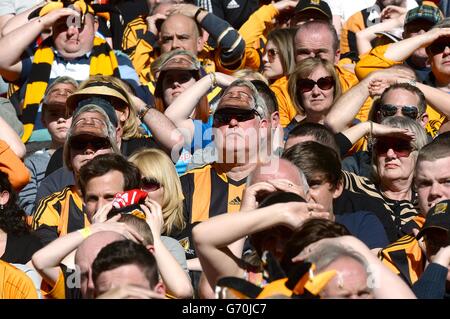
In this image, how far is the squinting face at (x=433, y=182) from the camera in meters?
7.29

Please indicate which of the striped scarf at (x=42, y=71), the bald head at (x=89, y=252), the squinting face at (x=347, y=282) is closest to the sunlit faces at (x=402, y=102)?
the striped scarf at (x=42, y=71)

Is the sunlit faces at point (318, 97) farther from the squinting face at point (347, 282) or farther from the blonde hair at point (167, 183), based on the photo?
the squinting face at point (347, 282)

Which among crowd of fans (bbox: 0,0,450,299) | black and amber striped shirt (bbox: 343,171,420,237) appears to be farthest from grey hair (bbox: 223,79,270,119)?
black and amber striped shirt (bbox: 343,171,420,237)

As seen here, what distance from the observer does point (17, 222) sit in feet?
24.9

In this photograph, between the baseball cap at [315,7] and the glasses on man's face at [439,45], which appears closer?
the glasses on man's face at [439,45]

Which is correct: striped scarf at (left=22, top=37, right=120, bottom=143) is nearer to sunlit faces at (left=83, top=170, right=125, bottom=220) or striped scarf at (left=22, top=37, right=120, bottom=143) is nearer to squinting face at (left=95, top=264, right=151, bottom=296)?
sunlit faces at (left=83, top=170, right=125, bottom=220)

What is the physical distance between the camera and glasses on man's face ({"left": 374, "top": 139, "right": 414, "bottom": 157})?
8.39 metres

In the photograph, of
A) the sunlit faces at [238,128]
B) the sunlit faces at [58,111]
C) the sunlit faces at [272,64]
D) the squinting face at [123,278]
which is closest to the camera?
the squinting face at [123,278]

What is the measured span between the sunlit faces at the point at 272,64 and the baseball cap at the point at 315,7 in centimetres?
64

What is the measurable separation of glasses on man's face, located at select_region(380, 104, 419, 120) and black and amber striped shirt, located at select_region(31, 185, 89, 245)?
2399 mm

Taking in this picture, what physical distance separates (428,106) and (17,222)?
3.67 metres

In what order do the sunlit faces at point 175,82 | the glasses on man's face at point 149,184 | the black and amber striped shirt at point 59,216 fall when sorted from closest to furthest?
the black and amber striped shirt at point 59,216
the glasses on man's face at point 149,184
the sunlit faces at point 175,82

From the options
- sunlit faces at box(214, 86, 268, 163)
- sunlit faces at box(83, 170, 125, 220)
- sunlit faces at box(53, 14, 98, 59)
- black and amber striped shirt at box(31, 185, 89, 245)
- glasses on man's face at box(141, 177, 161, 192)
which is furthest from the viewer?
sunlit faces at box(53, 14, 98, 59)

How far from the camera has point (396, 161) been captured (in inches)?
330
